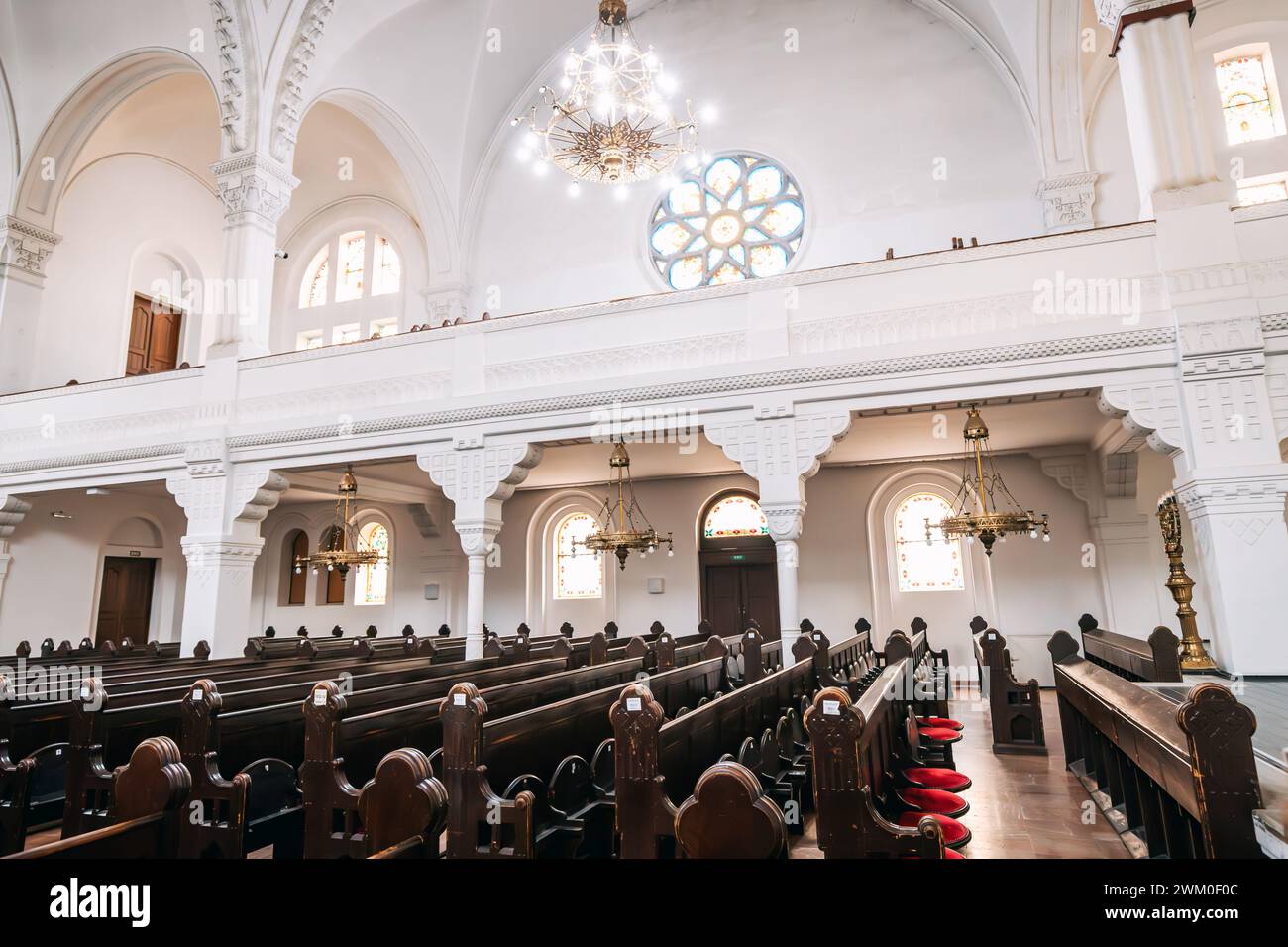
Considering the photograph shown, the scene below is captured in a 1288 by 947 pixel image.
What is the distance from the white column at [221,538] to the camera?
9758mm

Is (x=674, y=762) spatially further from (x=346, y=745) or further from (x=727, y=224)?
(x=727, y=224)

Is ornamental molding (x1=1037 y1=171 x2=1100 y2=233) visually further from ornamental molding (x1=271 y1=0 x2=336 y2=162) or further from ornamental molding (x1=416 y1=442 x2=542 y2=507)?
ornamental molding (x1=271 y1=0 x2=336 y2=162)

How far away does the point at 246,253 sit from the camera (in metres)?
10.6

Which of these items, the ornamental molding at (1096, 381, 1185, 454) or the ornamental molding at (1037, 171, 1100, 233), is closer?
the ornamental molding at (1096, 381, 1185, 454)

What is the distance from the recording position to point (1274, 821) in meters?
2.13

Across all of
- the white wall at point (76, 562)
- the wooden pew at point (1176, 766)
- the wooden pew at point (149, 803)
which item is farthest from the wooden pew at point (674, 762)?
the white wall at point (76, 562)

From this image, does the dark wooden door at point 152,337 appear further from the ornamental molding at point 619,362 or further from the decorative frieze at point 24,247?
the ornamental molding at point 619,362

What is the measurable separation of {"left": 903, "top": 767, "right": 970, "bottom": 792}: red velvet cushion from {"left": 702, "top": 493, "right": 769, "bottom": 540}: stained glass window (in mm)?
7508

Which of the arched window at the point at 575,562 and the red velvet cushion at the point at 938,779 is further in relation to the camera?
the arched window at the point at 575,562

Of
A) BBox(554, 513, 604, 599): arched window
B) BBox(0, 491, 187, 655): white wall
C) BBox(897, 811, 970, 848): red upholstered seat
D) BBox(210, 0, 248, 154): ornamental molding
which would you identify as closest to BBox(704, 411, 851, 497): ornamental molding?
BBox(897, 811, 970, 848): red upholstered seat

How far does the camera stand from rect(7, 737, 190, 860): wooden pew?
2265 millimetres

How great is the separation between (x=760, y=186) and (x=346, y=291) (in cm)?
863

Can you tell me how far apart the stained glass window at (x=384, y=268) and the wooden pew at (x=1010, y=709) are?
12.8m
